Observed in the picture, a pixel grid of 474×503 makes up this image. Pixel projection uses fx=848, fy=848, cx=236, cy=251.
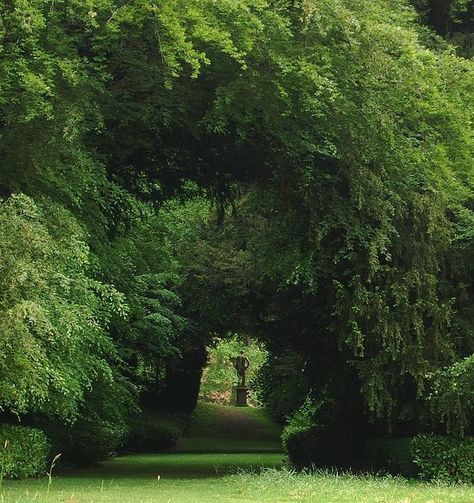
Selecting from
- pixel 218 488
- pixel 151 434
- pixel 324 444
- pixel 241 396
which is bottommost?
pixel 151 434

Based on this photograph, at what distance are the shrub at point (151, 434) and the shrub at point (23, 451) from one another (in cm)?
1479

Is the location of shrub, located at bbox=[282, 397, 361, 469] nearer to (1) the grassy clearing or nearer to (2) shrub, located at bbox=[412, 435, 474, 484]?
(2) shrub, located at bbox=[412, 435, 474, 484]

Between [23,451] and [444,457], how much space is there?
8.08 metres

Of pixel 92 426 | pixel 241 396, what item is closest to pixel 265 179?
pixel 92 426

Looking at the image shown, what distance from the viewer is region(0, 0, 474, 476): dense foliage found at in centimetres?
1216

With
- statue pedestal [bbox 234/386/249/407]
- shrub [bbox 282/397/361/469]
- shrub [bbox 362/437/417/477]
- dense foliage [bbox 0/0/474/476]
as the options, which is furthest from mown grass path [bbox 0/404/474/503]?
statue pedestal [bbox 234/386/249/407]

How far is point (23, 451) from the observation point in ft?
52.3

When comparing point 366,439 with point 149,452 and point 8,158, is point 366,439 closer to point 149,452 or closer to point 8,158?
point 8,158

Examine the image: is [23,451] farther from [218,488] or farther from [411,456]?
[411,456]

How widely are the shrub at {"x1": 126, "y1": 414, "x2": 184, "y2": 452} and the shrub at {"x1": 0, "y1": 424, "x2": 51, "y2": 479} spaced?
14.8m

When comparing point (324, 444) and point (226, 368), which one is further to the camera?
point (226, 368)

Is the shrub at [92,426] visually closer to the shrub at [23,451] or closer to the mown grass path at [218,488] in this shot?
the mown grass path at [218,488]

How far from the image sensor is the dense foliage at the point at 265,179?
479 inches

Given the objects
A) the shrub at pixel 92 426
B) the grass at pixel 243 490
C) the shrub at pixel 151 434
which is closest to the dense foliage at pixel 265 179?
the shrub at pixel 92 426
